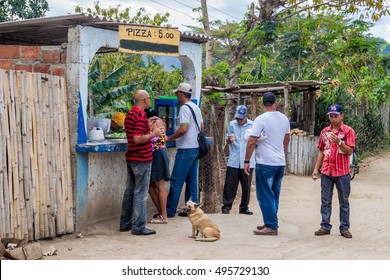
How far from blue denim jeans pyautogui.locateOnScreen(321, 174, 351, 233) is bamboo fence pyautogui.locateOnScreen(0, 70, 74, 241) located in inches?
128

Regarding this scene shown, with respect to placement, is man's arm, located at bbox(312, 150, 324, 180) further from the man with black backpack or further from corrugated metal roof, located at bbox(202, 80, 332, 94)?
corrugated metal roof, located at bbox(202, 80, 332, 94)

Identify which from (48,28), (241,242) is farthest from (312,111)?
(48,28)

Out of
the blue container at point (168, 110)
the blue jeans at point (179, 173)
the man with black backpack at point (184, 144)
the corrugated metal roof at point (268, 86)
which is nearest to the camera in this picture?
the man with black backpack at point (184, 144)

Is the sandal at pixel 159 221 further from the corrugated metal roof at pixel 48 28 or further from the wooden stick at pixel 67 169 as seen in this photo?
the corrugated metal roof at pixel 48 28

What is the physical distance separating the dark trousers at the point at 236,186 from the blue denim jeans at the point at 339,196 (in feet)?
6.38

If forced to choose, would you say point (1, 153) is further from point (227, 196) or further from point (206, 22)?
point (206, 22)

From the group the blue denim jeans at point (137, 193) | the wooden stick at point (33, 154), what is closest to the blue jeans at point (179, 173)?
the blue denim jeans at point (137, 193)

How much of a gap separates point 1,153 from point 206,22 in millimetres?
15966

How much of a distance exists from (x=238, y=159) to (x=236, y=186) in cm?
44

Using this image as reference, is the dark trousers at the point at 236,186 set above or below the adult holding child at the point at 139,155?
below

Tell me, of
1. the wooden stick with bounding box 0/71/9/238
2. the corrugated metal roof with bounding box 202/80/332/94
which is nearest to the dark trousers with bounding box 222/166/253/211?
the wooden stick with bounding box 0/71/9/238

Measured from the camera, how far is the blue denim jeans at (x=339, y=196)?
8117 millimetres

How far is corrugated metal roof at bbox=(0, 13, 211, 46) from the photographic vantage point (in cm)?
778

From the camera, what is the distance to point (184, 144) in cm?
916
